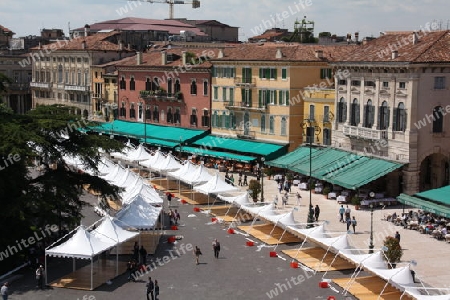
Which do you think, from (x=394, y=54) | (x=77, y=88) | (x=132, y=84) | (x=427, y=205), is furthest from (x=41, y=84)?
(x=427, y=205)

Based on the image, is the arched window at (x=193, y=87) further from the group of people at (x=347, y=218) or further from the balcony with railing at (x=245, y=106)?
the group of people at (x=347, y=218)

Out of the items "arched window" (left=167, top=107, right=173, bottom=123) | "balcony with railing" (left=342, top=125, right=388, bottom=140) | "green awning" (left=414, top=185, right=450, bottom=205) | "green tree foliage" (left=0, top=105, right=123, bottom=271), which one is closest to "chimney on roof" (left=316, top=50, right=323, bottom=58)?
"balcony with railing" (left=342, top=125, right=388, bottom=140)

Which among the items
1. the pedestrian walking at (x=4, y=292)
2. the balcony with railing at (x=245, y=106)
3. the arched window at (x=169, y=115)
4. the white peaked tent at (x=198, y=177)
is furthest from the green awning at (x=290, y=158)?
the pedestrian walking at (x=4, y=292)

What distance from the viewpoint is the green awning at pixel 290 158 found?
208 feet

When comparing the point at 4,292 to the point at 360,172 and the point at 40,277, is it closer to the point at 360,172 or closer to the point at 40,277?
the point at 40,277

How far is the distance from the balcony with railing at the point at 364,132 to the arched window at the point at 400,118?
106cm

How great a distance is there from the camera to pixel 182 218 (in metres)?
50.6

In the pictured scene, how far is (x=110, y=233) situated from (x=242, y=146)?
3364cm

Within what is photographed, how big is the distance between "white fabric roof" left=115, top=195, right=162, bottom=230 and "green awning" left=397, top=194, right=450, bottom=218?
1641 centimetres

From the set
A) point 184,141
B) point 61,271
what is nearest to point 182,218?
point 61,271

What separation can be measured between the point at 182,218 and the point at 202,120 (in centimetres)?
2945

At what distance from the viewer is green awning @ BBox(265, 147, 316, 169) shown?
2501 inches

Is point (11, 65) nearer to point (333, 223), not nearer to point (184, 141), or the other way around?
point (184, 141)

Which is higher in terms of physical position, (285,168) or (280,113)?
(280,113)
